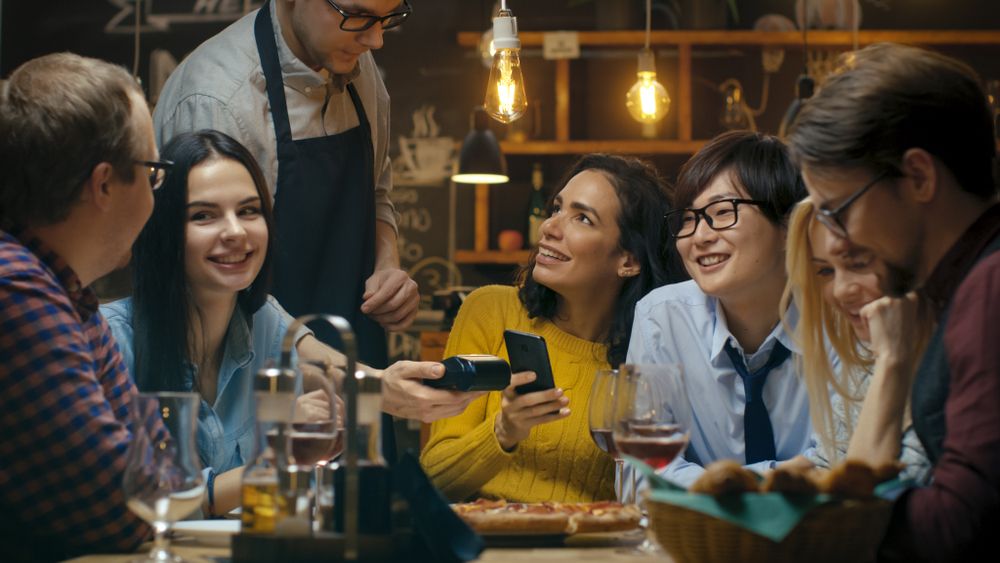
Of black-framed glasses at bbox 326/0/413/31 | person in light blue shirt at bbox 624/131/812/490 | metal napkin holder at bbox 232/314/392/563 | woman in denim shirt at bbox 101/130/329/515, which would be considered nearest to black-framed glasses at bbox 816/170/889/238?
metal napkin holder at bbox 232/314/392/563

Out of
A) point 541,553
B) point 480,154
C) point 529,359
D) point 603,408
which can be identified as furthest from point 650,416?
point 480,154

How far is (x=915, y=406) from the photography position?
4.64ft

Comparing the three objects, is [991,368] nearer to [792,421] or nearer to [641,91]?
[792,421]

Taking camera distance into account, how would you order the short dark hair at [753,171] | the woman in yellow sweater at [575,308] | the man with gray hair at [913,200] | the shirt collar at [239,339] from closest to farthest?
the man with gray hair at [913,200] → the shirt collar at [239,339] → the short dark hair at [753,171] → the woman in yellow sweater at [575,308]

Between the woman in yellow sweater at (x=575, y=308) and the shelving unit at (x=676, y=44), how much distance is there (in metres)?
2.14

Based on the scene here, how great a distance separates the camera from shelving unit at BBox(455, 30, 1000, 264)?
499cm

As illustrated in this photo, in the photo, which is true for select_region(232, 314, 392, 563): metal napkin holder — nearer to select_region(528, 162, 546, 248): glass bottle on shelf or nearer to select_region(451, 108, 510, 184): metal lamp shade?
select_region(451, 108, 510, 184): metal lamp shade

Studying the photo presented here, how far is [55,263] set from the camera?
1.59 m

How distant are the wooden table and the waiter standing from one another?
1176mm

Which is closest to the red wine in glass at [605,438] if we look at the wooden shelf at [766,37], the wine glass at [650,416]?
the wine glass at [650,416]

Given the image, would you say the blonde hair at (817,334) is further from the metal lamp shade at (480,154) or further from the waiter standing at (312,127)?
the metal lamp shade at (480,154)

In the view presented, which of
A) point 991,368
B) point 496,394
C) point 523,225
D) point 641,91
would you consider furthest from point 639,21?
point 991,368

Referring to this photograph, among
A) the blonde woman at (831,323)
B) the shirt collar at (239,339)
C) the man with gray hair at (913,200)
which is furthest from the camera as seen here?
the shirt collar at (239,339)

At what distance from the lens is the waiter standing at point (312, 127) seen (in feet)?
8.44
